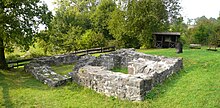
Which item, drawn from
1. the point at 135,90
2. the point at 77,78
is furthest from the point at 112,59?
the point at 135,90

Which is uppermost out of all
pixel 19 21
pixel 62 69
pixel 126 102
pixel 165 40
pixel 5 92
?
pixel 19 21

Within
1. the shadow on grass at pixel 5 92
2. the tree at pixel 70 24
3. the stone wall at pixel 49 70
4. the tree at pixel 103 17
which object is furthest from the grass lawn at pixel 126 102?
the tree at pixel 103 17

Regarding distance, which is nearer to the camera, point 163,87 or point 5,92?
point 163,87

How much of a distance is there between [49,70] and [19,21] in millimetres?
4232

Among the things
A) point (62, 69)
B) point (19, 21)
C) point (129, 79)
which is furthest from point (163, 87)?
point (19, 21)

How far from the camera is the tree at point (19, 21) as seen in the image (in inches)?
651

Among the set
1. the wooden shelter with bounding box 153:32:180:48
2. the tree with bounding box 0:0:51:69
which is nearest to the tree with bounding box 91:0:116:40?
the wooden shelter with bounding box 153:32:180:48

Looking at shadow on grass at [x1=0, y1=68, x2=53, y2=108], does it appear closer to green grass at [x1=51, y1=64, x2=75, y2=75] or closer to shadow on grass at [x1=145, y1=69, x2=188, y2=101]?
green grass at [x1=51, y1=64, x2=75, y2=75]

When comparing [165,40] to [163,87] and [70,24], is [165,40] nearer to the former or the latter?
[70,24]

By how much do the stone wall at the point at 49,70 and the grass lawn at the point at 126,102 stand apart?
18.2 inches

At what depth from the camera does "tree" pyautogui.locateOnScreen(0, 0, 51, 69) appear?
16547 mm

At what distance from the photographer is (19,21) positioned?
17078mm

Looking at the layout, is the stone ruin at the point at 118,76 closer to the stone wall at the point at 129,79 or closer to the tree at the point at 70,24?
the stone wall at the point at 129,79

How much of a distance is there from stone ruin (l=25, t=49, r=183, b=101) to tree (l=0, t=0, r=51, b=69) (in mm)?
2292
